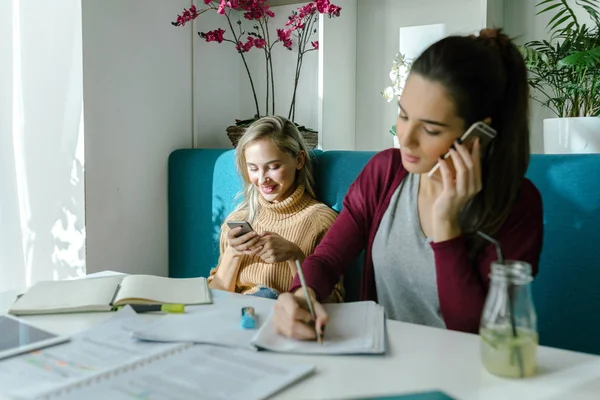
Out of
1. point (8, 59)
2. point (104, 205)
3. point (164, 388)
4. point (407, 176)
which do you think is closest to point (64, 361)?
point (164, 388)

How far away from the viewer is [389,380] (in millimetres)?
709

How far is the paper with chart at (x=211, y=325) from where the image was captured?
0.85 meters

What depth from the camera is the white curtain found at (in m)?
1.90

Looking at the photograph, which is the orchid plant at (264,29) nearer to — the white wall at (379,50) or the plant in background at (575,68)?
the white wall at (379,50)

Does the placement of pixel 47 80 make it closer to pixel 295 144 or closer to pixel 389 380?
pixel 295 144

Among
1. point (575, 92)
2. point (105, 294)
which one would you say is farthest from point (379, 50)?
point (105, 294)

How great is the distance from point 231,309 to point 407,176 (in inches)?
21.9

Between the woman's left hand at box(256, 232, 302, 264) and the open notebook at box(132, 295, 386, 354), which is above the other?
the woman's left hand at box(256, 232, 302, 264)

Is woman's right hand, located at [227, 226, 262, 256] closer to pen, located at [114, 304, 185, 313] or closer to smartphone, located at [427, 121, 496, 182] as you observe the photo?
pen, located at [114, 304, 185, 313]

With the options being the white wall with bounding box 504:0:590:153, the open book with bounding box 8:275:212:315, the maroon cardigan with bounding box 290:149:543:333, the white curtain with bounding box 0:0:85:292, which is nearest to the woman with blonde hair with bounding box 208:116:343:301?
the maroon cardigan with bounding box 290:149:543:333

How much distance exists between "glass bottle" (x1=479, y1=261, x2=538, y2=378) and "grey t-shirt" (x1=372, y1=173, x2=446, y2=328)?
473 mm

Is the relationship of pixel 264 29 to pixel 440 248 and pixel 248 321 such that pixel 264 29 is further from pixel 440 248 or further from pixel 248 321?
pixel 248 321

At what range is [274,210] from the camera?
1.73 meters

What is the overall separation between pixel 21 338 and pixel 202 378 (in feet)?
1.17
